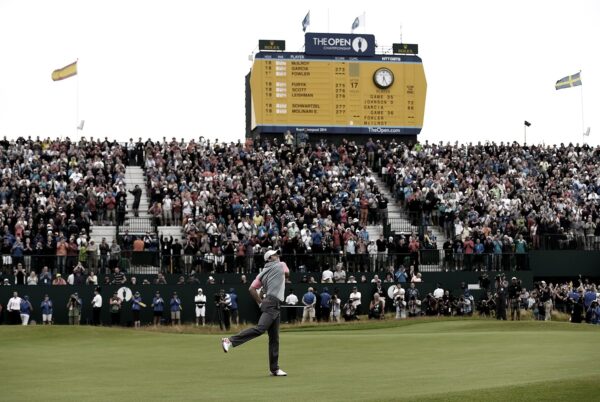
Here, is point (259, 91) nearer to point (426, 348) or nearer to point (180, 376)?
point (426, 348)

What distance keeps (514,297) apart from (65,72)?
29163mm

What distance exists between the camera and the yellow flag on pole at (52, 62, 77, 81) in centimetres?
5950

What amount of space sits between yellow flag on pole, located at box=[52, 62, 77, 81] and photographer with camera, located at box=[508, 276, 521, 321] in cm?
2807

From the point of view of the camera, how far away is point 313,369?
17.4m

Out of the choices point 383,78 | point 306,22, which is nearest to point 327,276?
point 383,78

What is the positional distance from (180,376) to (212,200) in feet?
102

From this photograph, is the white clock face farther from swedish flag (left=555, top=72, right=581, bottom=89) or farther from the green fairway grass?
the green fairway grass

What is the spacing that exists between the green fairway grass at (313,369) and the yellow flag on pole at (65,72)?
33116 millimetres

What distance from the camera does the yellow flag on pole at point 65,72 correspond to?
2343 inches

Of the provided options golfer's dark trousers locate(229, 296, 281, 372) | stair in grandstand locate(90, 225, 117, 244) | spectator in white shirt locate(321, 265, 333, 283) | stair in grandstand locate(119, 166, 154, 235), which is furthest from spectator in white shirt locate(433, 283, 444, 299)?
golfer's dark trousers locate(229, 296, 281, 372)

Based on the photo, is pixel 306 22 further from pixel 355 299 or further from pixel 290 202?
pixel 355 299

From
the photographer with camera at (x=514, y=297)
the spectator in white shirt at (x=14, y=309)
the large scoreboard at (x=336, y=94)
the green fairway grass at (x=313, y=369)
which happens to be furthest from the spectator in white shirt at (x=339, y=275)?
the green fairway grass at (x=313, y=369)

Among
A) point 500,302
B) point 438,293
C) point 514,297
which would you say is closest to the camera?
point 500,302

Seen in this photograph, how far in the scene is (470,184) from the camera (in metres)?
53.3
